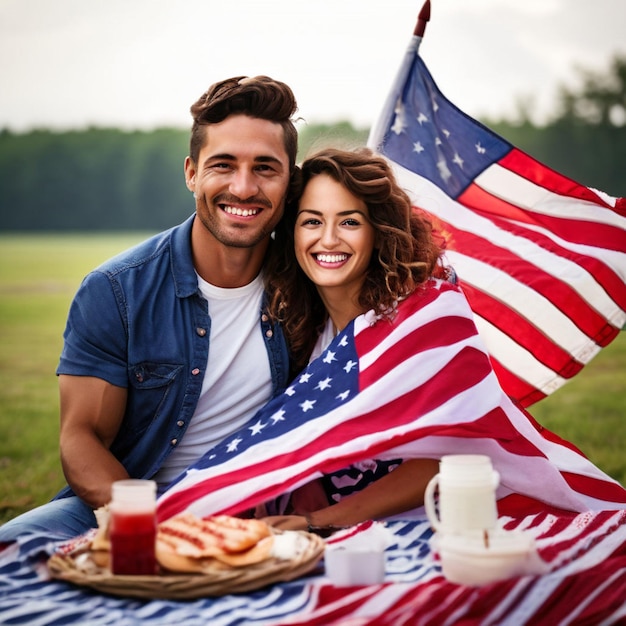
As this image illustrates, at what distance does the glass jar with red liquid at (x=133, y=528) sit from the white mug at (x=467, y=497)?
0.83 metres

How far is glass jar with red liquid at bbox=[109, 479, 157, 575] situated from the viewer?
2.64m

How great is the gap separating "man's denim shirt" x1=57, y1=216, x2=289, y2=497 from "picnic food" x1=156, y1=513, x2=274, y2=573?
116 centimetres

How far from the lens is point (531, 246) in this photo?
16.3ft

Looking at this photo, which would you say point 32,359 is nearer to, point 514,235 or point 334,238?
point 514,235

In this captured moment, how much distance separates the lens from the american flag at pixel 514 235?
4867 millimetres

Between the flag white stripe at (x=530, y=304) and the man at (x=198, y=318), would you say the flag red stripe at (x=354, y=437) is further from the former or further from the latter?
the flag white stripe at (x=530, y=304)

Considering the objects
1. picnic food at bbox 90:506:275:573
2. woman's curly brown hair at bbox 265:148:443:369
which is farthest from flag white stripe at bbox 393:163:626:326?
picnic food at bbox 90:506:275:573

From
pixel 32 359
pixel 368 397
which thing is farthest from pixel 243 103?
pixel 32 359

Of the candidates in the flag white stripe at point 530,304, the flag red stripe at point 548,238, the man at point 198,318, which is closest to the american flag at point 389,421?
the man at point 198,318

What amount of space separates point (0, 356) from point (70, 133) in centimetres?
3523

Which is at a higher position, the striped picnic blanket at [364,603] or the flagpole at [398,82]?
the flagpole at [398,82]

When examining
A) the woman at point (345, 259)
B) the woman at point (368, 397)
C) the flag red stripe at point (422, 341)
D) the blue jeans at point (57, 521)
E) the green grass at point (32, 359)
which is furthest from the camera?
the green grass at point (32, 359)

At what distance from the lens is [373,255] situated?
4098 mm

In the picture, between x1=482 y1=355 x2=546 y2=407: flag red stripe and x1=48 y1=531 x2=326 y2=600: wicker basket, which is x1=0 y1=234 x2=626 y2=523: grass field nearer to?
x1=482 y1=355 x2=546 y2=407: flag red stripe
